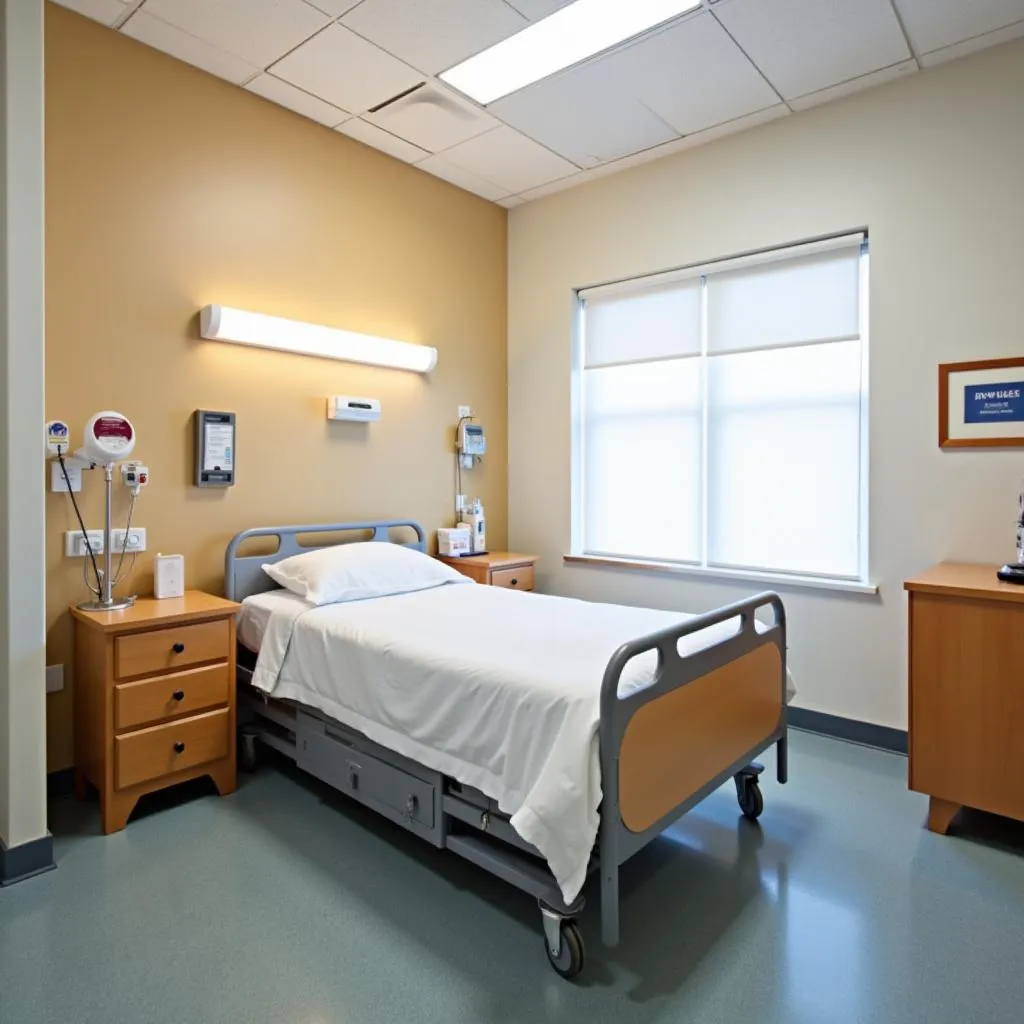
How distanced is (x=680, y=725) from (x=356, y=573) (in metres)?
1.71

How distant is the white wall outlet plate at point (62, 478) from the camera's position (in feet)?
8.96

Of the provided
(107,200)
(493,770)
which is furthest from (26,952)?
(107,200)

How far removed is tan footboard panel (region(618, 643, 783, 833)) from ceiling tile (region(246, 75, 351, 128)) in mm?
3249

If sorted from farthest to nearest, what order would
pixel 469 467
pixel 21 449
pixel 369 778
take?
1. pixel 469 467
2. pixel 369 778
3. pixel 21 449

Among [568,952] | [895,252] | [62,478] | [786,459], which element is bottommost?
[568,952]

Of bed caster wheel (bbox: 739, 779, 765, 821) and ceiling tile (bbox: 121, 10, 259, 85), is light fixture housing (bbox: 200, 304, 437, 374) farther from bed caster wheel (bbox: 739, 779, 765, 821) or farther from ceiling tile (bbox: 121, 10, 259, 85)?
bed caster wheel (bbox: 739, 779, 765, 821)

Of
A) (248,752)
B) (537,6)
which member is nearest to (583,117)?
(537,6)

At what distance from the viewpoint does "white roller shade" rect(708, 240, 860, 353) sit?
342cm

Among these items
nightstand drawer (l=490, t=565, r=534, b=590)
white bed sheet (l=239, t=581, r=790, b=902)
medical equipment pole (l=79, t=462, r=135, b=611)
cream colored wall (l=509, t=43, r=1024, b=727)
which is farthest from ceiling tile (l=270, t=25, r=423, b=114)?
nightstand drawer (l=490, t=565, r=534, b=590)

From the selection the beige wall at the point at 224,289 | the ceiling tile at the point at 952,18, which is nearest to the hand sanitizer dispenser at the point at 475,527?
the beige wall at the point at 224,289

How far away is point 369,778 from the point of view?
2447mm

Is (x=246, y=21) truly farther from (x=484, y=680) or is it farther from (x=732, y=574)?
(x=732, y=574)

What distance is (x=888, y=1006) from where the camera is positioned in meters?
1.71

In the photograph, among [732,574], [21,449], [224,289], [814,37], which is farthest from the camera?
[732,574]
